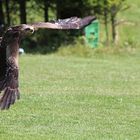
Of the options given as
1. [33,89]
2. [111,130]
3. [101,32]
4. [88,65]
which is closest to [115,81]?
[33,89]

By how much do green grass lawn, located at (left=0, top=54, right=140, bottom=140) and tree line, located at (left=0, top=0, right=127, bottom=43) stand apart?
436 cm

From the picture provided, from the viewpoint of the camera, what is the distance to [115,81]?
585 inches

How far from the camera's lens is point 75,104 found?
11.4m

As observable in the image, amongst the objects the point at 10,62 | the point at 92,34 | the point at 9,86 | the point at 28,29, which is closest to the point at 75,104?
the point at 28,29

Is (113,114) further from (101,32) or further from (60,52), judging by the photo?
(101,32)

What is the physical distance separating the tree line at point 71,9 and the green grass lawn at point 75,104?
4.36 m

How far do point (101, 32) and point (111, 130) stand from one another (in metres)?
17.0

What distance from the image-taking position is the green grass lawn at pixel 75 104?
912 centimetres

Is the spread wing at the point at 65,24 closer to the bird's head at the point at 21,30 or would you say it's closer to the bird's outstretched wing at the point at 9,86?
the bird's head at the point at 21,30

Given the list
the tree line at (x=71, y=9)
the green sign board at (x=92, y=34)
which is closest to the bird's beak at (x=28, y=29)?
the tree line at (x=71, y=9)

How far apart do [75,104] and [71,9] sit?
1182 centimetres

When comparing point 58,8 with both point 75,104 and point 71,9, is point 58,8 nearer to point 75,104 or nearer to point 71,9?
point 71,9

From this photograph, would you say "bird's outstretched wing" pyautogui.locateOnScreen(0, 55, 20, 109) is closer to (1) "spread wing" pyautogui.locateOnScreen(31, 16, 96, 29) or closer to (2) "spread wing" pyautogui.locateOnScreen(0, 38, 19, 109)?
(2) "spread wing" pyautogui.locateOnScreen(0, 38, 19, 109)

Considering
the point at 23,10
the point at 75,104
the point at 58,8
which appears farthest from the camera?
the point at 23,10
